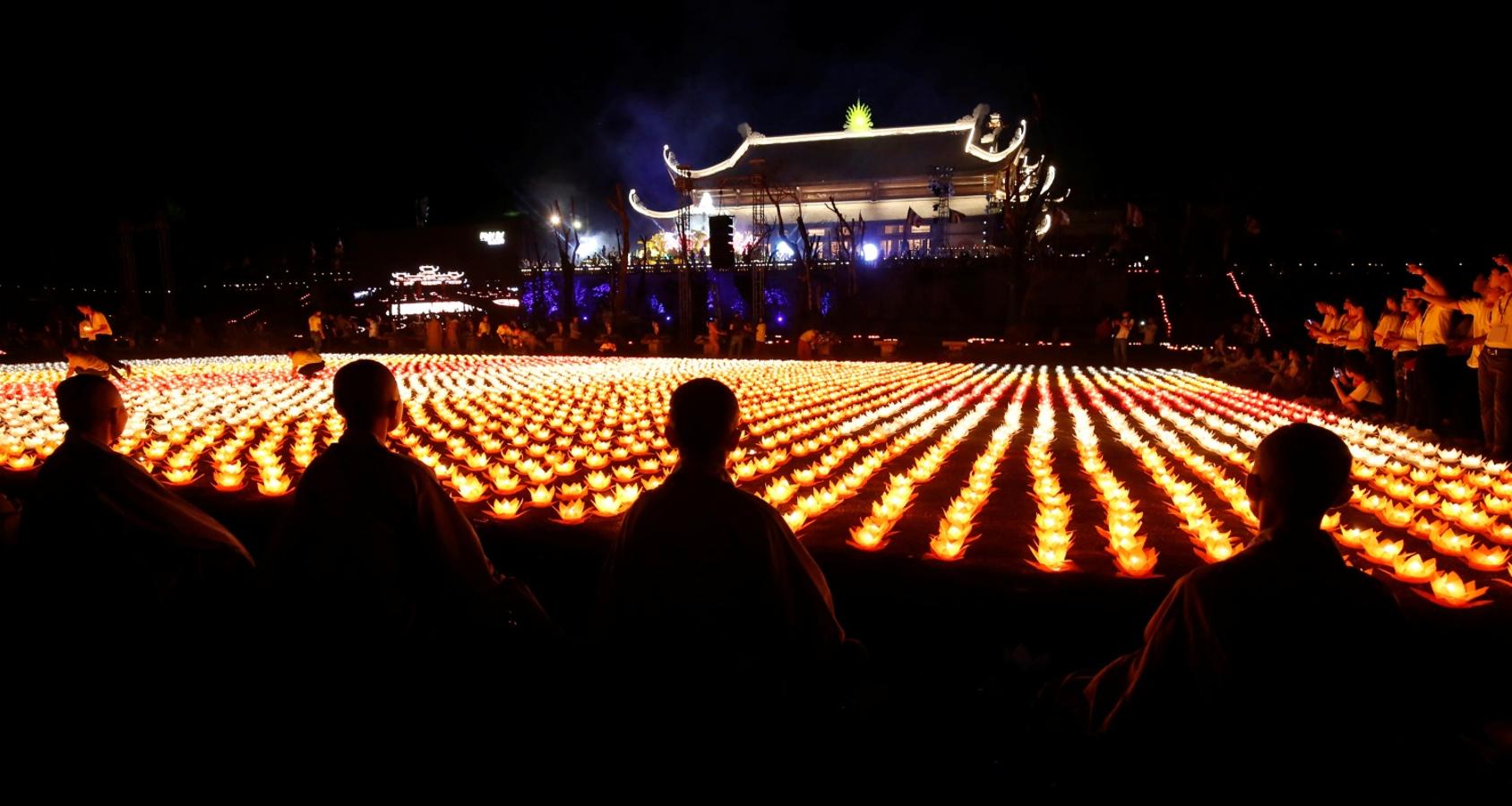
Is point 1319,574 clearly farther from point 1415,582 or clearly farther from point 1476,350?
point 1476,350

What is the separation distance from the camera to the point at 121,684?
9.34 ft

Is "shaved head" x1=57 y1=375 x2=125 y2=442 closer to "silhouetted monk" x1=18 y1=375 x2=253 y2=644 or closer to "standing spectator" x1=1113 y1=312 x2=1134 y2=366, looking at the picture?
"silhouetted monk" x1=18 y1=375 x2=253 y2=644

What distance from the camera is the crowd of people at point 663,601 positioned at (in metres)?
1.68

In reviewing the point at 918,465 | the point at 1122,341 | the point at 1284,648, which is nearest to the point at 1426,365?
the point at 918,465

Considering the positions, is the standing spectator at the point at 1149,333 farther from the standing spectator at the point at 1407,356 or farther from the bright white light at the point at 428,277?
the bright white light at the point at 428,277

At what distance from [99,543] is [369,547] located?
1096 mm

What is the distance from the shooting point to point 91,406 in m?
2.89

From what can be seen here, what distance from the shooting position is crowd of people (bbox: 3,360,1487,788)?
168cm

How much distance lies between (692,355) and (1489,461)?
17217 millimetres

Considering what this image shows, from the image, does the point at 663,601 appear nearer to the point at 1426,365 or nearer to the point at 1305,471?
the point at 1305,471

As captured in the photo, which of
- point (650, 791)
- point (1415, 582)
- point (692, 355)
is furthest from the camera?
point (692, 355)

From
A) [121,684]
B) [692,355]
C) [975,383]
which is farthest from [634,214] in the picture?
[121,684]

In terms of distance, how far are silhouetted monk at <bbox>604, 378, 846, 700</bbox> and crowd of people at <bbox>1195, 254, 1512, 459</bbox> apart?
717 centimetres

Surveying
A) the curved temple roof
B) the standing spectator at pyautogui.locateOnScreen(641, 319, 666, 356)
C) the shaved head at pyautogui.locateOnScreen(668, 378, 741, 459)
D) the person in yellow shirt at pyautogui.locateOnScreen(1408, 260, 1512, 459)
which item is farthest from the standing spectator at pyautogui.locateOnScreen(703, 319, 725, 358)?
the shaved head at pyautogui.locateOnScreen(668, 378, 741, 459)
